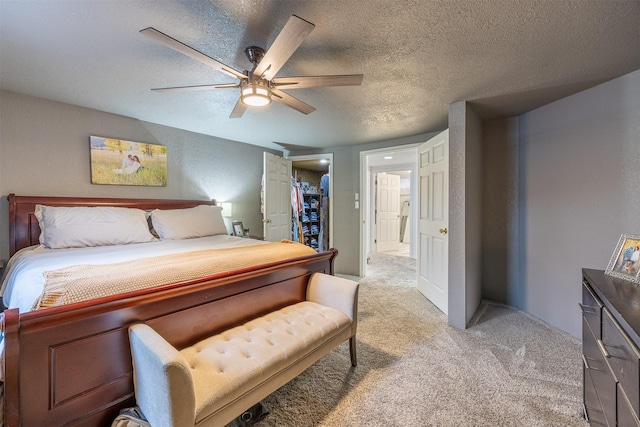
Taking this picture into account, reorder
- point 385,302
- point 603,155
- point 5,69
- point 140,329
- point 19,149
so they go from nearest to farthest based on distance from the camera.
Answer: point 140,329, point 5,69, point 603,155, point 19,149, point 385,302

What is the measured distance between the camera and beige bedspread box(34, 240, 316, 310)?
111 cm

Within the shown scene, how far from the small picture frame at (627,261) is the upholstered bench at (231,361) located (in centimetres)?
141

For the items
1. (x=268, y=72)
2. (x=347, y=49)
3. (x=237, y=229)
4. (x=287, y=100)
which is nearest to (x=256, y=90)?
(x=268, y=72)

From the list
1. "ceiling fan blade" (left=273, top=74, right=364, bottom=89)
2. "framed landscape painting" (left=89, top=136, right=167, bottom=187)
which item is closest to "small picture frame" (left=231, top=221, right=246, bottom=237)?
"framed landscape painting" (left=89, top=136, right=167, bottom=187)

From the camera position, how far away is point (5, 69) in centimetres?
197

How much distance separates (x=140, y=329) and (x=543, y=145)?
3.58m

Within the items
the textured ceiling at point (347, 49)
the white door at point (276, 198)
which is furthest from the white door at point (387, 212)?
the textured ceiling at point (347, 49)

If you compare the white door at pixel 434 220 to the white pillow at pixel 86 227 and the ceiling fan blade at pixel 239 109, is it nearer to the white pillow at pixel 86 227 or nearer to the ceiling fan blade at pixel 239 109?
the ceiling fan blade at pixel 239 109

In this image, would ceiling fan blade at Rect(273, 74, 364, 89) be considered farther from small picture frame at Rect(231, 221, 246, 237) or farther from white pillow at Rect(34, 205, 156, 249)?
small picture frame at Rect(231, 221, 246, 237)

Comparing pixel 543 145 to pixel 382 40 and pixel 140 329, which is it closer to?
pixel 382 40

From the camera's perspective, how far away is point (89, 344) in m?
1.09

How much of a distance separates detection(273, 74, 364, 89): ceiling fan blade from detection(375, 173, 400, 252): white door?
4.95 meters

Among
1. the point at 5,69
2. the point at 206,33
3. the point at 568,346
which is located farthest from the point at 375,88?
the point at 5,69

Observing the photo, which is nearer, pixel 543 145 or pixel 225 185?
pixel 543 145
